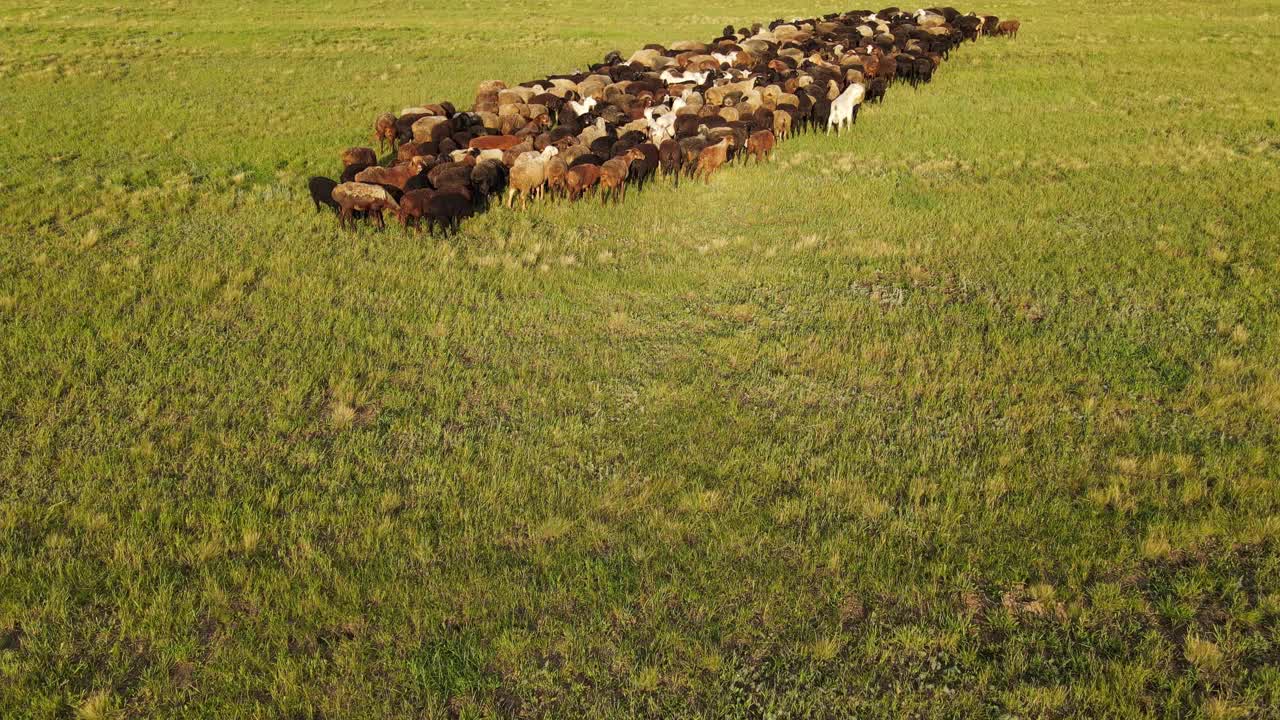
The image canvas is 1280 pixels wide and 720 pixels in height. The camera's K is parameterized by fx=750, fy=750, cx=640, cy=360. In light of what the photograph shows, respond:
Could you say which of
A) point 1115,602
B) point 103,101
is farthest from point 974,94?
point 103,101

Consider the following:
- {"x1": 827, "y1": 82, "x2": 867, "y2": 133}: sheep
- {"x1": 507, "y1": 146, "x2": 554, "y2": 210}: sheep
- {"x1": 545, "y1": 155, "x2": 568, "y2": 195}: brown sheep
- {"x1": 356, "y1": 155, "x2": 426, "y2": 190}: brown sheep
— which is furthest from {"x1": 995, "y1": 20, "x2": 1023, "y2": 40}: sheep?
{"x1": 356, "y1": 155, "x2": 426, "y2": 190}: brown sheep

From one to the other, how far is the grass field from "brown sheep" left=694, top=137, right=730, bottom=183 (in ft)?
3.30

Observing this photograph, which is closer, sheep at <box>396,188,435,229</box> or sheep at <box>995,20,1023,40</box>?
sheep at <box>396,188,435,229</box>

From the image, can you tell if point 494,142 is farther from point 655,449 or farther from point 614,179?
point 655,449

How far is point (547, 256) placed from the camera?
10.6 meters

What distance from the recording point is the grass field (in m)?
4.46

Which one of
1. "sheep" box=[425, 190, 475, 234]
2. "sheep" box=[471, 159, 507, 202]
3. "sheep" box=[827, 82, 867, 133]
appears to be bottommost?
"sheep" box=[425, 190, 475, 234]

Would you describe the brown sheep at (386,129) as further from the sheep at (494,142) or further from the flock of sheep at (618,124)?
the sheep at (494,142)

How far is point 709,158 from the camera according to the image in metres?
14.3

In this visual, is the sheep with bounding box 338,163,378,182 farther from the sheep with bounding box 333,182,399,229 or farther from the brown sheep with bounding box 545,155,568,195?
the brown sheep with bounding box 545,155,568,195

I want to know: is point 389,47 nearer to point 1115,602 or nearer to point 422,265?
point 422,265

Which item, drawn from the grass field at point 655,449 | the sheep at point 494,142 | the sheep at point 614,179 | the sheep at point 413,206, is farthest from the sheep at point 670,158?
the sheep at point 413,206

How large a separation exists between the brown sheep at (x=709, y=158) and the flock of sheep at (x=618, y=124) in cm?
2

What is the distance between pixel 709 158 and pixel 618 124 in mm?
2697
